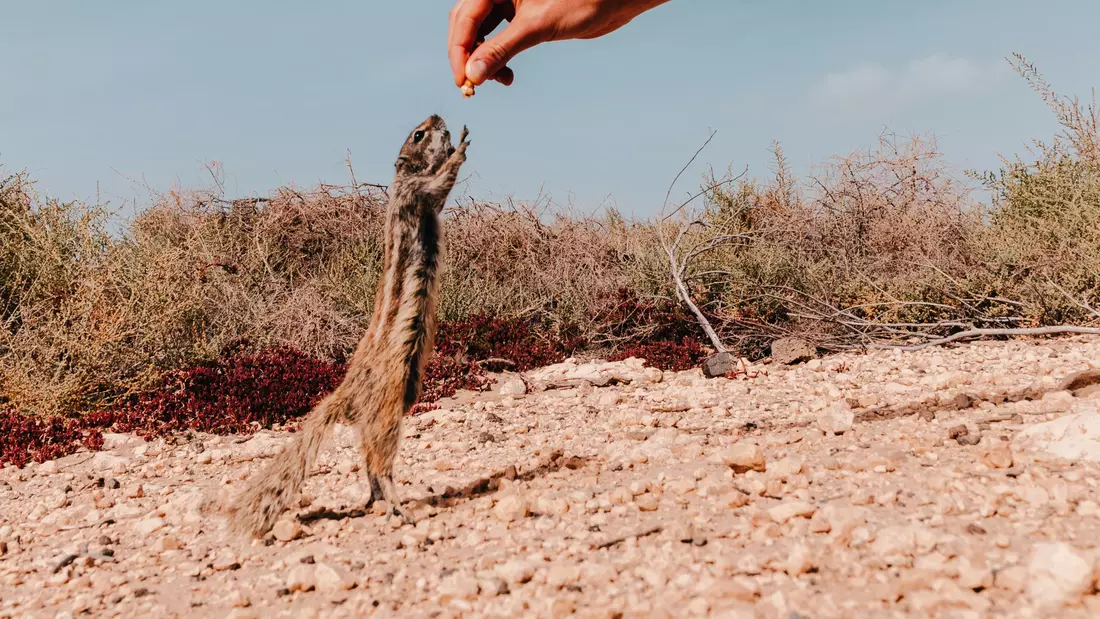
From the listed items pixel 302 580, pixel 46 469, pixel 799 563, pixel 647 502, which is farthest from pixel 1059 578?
pixel 46 469

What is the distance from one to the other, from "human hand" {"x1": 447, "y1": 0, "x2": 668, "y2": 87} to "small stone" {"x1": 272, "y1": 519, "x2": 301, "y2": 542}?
188 cm

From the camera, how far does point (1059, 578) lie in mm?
2404

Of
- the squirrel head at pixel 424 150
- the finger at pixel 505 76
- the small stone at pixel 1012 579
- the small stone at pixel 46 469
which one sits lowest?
the small stone at pixel 1012 579

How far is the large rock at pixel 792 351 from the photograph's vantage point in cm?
761

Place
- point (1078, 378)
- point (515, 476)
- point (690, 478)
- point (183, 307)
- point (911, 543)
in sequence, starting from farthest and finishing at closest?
1. point (183, 307)
2. point (1078, 378)
3. point (515, 476)
4. point (690, 478)
5. point (911, 543)

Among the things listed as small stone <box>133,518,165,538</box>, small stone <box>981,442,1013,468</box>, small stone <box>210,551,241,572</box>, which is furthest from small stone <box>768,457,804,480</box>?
small stone <box>133,518,165,538</box>

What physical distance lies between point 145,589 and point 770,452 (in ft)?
9.13

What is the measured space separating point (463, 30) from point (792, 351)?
511cm

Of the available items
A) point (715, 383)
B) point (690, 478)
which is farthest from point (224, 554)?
point (715, 383)

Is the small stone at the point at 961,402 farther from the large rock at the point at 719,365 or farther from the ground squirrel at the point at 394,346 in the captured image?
the ground squirrel at the point at 394,346

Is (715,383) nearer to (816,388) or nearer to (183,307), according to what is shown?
(816,388)

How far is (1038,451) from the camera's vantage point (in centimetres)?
385

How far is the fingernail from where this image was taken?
10.3 ft

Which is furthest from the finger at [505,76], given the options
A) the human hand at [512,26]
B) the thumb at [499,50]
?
the thumb at [499,50]
